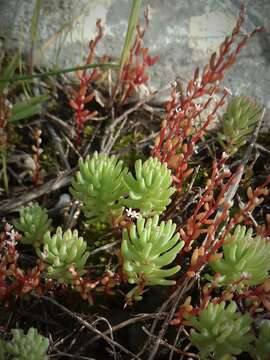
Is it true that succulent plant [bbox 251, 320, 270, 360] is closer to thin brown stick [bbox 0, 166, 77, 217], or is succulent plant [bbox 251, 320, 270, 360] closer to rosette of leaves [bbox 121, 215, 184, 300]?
rosette of leaves [bbox 121, 215, 184, 300]

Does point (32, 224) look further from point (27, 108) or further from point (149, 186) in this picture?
point (27, 108)

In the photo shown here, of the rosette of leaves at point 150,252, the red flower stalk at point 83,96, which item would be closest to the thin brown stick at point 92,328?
the rosette of leaves at point 150,252

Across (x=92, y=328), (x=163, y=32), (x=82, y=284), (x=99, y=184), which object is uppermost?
(x=163, y=32)

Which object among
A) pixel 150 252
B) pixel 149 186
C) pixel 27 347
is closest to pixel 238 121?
pixel 149 186

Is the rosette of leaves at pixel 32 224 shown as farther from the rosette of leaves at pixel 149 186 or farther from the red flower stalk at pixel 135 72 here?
the red flower stalk at pixel 135 72

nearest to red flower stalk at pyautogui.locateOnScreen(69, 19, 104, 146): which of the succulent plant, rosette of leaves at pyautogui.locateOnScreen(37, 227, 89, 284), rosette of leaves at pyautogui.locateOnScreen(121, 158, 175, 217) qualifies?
rosette of leaves at pyautogui.locateOnScreen(121, 158, 175, 217)

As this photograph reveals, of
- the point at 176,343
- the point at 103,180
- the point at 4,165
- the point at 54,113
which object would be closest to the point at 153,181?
the point at 103,180
